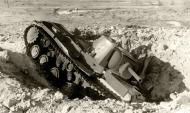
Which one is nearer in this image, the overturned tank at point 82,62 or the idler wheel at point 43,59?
the overturned tank at point 82,62

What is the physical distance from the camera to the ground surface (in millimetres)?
8812

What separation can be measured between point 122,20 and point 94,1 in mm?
951

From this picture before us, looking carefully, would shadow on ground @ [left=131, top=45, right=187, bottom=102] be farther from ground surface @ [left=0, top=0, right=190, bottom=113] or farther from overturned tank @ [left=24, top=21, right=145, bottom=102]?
overturned tank @ [left=24, top=21, right=145, bottom=102]

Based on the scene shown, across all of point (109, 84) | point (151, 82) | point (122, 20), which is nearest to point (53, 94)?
point (109, 84)

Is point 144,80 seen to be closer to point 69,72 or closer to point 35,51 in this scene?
point 69,72

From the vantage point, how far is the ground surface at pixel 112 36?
8.81m

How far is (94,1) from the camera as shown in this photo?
1253 centimetres

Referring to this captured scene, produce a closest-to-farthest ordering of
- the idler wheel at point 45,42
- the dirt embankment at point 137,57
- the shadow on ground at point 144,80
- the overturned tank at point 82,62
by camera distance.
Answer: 1. the dirt embankment at point 137,57
2. the overturned tank at point 82,62
3. the shadow on ground at point 144,80
4. the idler wheel at point 45,42

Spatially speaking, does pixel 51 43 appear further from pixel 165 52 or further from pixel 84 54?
pixel 165 52

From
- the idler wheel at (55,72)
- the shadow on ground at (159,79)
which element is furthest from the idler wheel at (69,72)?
the shadow on ground at (159,79)

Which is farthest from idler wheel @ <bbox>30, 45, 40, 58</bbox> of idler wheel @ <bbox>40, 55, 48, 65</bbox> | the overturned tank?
idler wheel @ <bbox>40, 55, 48, 65</bbox>

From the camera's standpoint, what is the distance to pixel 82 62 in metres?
10.5

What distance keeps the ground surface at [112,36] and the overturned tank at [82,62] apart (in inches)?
14.6

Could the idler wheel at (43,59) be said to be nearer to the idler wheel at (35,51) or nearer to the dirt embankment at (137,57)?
the idler wheel at (35,51)
